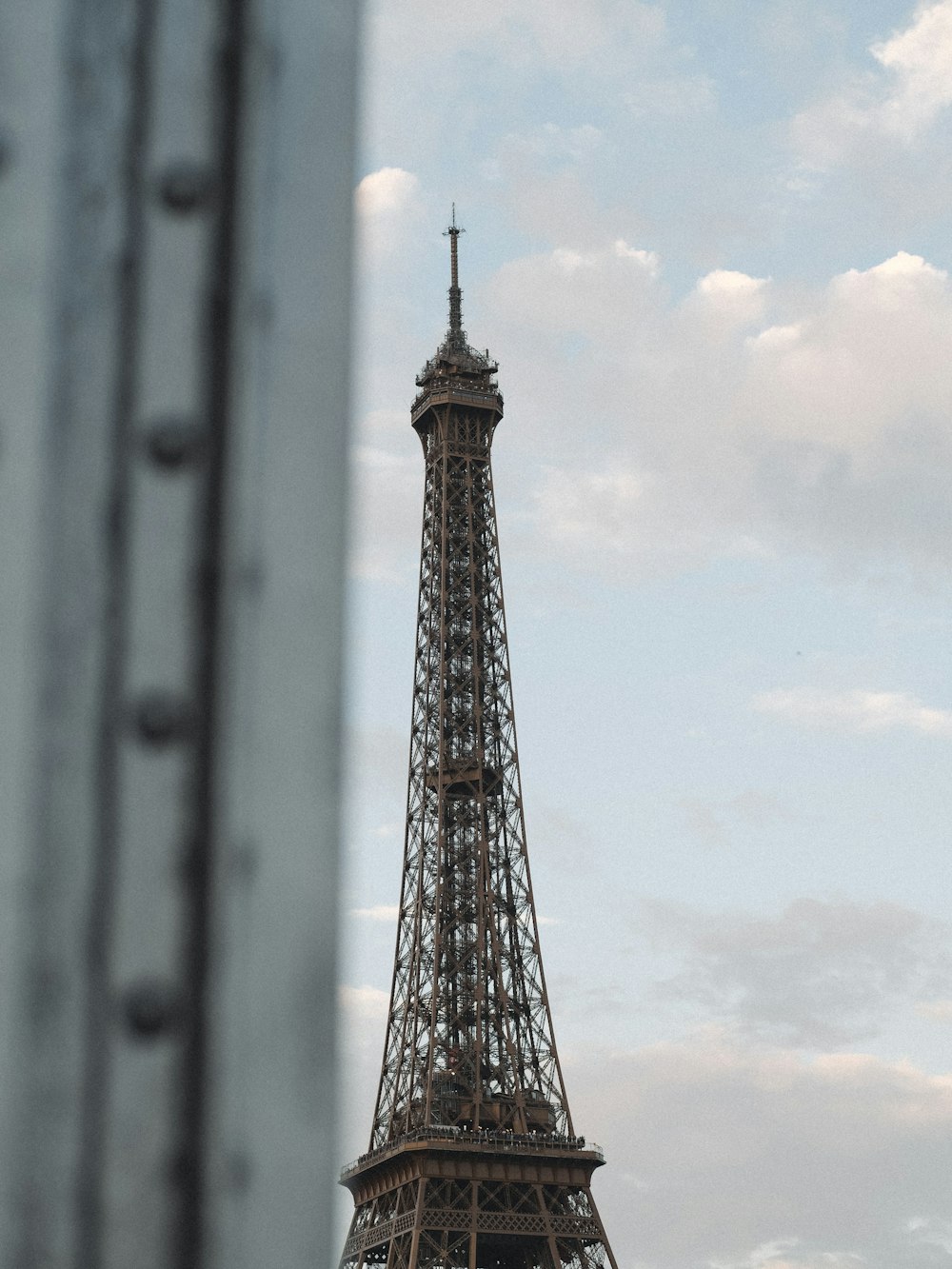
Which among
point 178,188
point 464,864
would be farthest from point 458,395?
point 178,188

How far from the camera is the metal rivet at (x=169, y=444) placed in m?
2.57

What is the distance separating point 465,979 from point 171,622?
190 ft

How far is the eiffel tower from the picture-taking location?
54.0 meters

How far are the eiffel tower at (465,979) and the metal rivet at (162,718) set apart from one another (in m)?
49.5

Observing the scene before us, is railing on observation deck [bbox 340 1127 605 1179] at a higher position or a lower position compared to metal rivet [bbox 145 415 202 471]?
higher

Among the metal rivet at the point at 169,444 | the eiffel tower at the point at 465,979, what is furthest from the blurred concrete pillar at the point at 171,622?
the eiffel tower at the point at 465,979

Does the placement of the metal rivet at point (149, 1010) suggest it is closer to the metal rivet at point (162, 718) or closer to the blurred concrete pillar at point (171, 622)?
the blurred concrete pillar at point (171, 622)

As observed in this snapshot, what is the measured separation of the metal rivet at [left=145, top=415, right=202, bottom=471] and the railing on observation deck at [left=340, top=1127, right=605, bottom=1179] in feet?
176

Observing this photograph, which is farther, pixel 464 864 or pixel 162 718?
pixel 464 864

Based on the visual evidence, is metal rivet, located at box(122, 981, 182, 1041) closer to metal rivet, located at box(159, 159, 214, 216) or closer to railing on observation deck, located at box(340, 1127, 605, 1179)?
metal rivet, located at box(159, 159, 214, 216)

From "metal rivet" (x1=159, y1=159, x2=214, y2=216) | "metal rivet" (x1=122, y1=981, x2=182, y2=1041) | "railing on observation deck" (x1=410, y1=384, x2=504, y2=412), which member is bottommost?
"metal rivet" (x1=122, y1=981, x2=182, y2=1041)

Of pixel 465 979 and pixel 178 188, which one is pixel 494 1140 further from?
pixel 178 188

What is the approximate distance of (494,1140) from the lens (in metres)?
54.5

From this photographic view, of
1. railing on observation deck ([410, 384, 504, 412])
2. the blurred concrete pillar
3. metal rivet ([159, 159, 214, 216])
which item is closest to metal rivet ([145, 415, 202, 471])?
the blurred concrete pillar
